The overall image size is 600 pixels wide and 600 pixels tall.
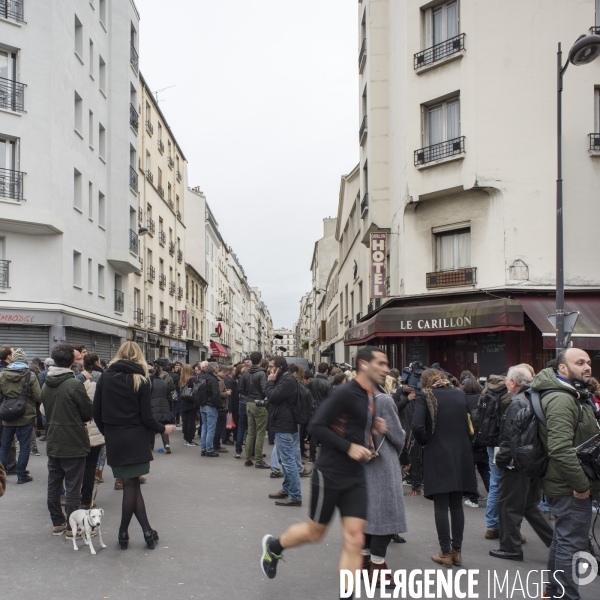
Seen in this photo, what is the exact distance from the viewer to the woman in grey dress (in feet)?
17.4

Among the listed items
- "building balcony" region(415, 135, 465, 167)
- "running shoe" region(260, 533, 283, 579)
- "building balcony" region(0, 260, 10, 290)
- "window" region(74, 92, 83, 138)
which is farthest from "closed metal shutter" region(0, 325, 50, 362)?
"running shoe" region(260, 533, 283, 579)

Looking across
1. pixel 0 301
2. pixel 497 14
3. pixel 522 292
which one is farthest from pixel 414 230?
pixel 0 301

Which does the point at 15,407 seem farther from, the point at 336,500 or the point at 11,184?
the point at 11,184

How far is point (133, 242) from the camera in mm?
29109

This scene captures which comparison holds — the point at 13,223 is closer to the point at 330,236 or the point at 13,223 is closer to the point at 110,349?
the point at 110,349

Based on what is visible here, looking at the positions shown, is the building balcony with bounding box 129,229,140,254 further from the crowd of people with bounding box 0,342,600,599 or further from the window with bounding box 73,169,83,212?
the crowd of people with bounding box 0,342,600,599

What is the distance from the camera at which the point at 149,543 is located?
6.01m

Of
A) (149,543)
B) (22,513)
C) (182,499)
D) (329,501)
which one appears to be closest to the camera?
(329,501)

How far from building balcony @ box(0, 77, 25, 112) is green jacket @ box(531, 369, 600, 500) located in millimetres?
19090

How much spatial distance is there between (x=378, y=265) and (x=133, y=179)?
49.7 ft

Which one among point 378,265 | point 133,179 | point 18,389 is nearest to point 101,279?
point 133,179

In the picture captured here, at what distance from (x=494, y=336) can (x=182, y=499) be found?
10.4 meters

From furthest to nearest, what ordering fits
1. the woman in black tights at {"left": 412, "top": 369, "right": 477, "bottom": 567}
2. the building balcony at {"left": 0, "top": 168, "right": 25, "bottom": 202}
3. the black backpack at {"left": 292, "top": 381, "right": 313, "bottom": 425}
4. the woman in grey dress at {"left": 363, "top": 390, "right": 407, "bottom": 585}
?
the building balcony at {"left": 0, "top": 168, "right": 25, "bottom": 202}
the black backpack at {"left": 292, "top": 381, "right": 313, "bottom": 425}
the woman in black tights at {"left": 412, "top": 369, "right": 477, "bottom": 567}
the woman in grey dress at {"left": 363, "top": 390, "right": 407, "bottom": 585}

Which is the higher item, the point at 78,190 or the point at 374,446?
the point at 78,190
